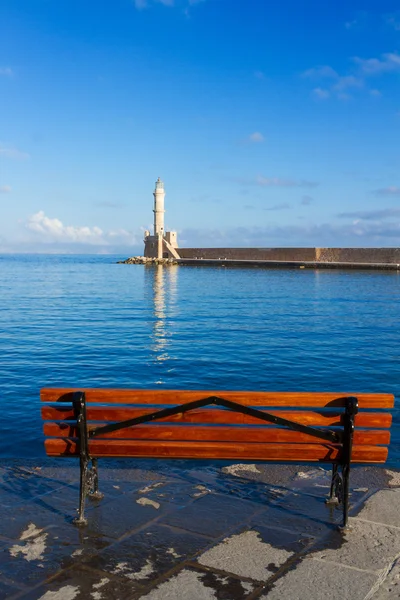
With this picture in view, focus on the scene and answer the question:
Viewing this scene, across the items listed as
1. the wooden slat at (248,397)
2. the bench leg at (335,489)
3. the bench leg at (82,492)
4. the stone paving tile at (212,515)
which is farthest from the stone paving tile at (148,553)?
the bench leg at (335,489)

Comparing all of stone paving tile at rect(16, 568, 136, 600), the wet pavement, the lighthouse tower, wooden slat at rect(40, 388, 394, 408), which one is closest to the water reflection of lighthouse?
the wet pavement

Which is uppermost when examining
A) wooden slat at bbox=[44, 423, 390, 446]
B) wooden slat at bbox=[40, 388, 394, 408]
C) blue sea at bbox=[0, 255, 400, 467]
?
wooden slat at bbox=[40, 388, 394, 408]

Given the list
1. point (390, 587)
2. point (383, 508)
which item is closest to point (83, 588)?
point (390, 587)

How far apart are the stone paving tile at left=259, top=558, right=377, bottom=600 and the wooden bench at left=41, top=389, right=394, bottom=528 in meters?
0.65

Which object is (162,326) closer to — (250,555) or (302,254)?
(250,555)

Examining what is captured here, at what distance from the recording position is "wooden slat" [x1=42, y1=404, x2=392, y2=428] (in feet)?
14.6

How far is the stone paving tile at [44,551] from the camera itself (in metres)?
3.70

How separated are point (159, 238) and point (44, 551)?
330 ft

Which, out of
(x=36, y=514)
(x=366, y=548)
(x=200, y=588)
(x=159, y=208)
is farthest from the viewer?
(x=159, y=208)

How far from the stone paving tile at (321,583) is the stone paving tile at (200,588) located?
0.17 metres

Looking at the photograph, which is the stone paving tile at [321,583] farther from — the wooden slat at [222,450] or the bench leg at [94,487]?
the bench leg at [94,487]

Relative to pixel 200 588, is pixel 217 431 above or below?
above

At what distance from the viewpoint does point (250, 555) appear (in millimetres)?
3912

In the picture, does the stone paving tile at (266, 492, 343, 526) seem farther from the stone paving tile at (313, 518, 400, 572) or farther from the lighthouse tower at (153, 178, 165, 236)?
the lighthouse tower at (153, 178, 165, 236)
